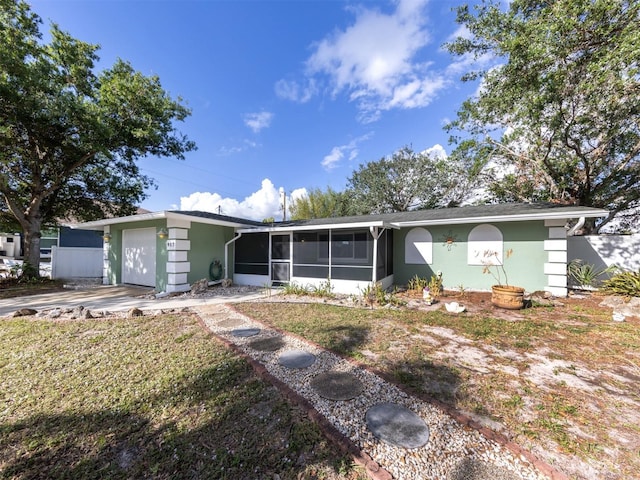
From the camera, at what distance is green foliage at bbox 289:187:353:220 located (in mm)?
23125

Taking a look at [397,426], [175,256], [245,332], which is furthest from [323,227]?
[397,426]

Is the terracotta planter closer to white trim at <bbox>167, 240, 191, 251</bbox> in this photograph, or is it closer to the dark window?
the dark window

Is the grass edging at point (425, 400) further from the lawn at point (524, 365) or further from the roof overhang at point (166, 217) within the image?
the roof overhang at point (166, 217)

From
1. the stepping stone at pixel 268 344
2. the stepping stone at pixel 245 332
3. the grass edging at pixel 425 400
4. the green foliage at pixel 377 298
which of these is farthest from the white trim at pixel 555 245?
the stepping stone at pixel 245 332

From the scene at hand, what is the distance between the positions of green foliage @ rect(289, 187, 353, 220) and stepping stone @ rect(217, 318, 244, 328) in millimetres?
18501

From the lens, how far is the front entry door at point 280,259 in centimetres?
896

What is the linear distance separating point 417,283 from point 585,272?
519cm

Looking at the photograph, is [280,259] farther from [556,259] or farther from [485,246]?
[556,259]

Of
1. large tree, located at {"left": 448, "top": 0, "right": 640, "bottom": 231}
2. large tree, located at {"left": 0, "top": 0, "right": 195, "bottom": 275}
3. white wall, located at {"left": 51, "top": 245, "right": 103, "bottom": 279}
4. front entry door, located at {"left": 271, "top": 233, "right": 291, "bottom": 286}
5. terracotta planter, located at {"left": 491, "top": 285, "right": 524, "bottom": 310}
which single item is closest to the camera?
large tree, located at {"left": 448, "top": 0, "right": 640, "bottom": 231}

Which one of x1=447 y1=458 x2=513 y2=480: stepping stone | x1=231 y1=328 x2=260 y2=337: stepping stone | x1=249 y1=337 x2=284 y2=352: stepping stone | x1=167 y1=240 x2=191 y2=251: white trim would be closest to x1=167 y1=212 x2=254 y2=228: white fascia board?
x1=167 y1=240 x2=191 y2=251: white trim

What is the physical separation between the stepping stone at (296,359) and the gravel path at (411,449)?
7 centimetres

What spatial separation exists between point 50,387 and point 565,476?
475 cm

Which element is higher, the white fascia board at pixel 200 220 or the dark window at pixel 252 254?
the white fascia board at pixel 200 220

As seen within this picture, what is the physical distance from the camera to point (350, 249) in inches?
318
